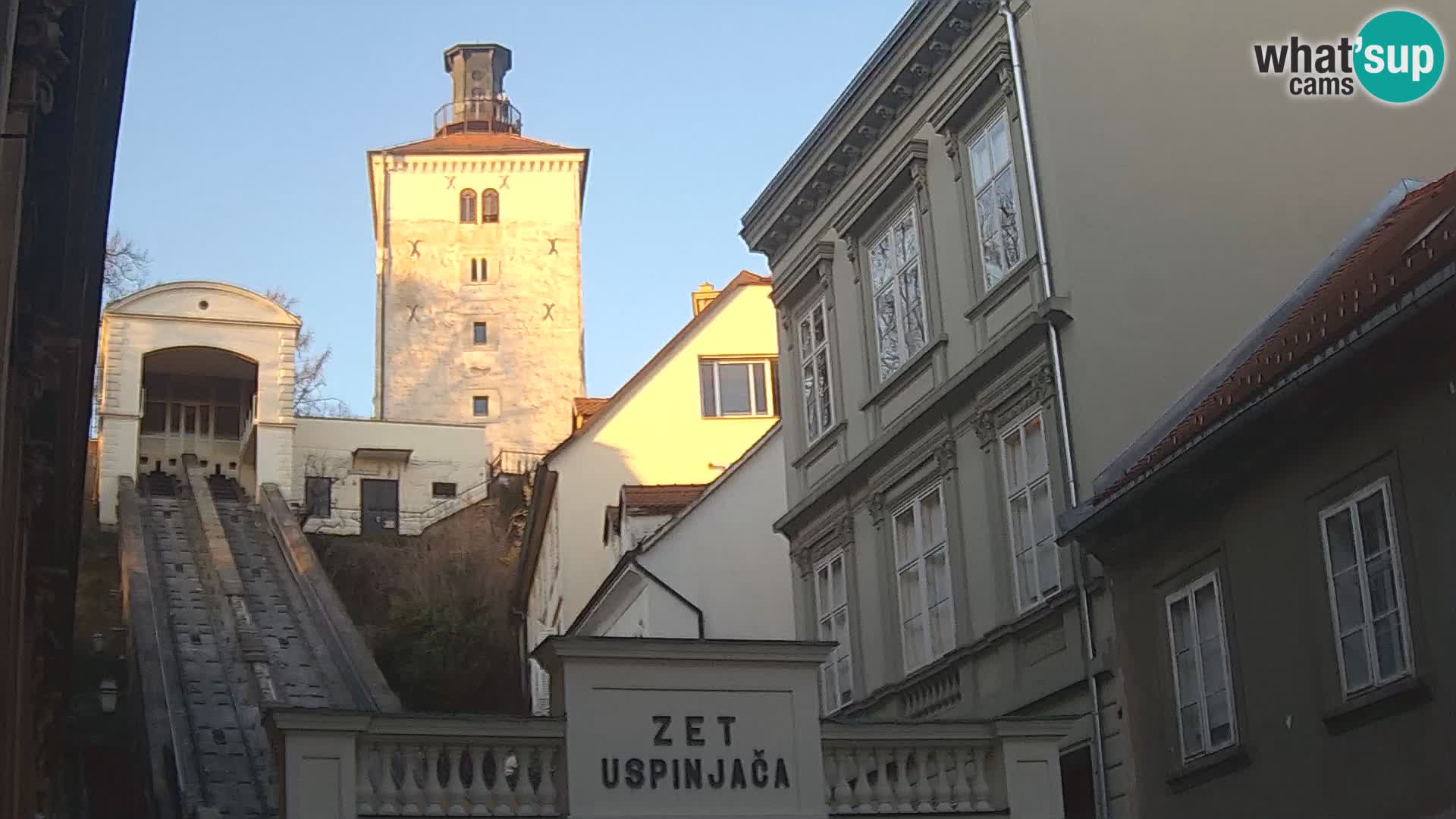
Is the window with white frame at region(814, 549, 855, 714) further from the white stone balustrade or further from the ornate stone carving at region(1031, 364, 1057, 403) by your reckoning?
the white stone balustrade

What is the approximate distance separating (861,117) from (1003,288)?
13.6ft

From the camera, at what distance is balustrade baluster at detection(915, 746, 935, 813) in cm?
1525

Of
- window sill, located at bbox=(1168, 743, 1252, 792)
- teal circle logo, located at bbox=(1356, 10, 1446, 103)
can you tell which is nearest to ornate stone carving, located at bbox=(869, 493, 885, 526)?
window sill, located at bbox=(1168, 743, 1252, 792)

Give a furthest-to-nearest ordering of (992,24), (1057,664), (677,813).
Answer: (992,24) → (1057,664) → (677,813)

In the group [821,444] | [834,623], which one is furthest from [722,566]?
[834,623]

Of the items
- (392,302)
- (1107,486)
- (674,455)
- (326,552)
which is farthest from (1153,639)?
(392,302)

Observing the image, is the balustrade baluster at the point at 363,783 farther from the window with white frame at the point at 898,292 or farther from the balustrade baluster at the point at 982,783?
the window with white frame at the point at 898,292

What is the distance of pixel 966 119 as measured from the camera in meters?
21.2

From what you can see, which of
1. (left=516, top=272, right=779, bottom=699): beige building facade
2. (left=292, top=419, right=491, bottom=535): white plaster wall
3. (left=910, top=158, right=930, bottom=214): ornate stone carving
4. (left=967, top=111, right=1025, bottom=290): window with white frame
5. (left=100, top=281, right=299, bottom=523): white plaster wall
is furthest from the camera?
(left=292, top=419, right=491, bottom=535): white plaster wall

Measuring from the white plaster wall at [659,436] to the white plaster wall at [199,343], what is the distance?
1691 centimetres

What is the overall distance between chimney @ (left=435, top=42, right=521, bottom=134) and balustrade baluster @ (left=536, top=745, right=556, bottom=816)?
271 ft

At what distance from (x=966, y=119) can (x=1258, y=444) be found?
6.82m

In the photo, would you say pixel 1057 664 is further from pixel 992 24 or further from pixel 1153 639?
pixel 992 24

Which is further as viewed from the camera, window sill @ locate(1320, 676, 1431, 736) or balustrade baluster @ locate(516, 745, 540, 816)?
balustrade baluster @ locate(516, 745, 540, 816)
